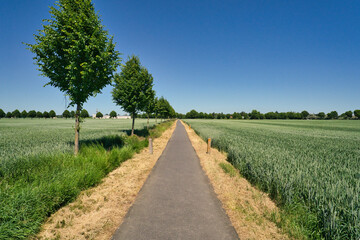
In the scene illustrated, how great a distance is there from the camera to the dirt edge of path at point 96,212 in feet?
9.75

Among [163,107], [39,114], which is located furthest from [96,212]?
[39,114]

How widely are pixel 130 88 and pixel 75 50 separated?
7.54 meters

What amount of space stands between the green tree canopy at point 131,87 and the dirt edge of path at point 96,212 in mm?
9435

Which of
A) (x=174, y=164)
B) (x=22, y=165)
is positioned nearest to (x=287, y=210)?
(x=174, y=164)

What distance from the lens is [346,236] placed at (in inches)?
106

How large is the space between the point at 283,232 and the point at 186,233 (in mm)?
2239

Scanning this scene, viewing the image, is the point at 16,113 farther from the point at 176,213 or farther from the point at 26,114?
the point at 176,213

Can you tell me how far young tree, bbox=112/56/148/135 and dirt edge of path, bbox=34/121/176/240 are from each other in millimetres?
9412

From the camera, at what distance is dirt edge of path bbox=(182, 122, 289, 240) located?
314cm

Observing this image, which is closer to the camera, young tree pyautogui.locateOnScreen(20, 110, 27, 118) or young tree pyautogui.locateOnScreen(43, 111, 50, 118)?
young tree pyautogui.locateOnScreen(20, 110, 27, 118)

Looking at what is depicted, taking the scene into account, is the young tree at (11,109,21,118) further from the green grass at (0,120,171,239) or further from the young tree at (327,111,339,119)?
the young tree at (327,111,339,119)

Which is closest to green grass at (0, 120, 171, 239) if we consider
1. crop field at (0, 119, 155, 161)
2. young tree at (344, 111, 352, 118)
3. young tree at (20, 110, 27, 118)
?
crop field at (0, 119, 155, 161)

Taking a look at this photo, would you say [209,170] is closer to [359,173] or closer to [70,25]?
[359,173]

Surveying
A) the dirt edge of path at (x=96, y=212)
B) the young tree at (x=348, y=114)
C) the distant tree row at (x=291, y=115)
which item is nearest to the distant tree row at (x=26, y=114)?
the distant tree row at (x=291, y=115)
